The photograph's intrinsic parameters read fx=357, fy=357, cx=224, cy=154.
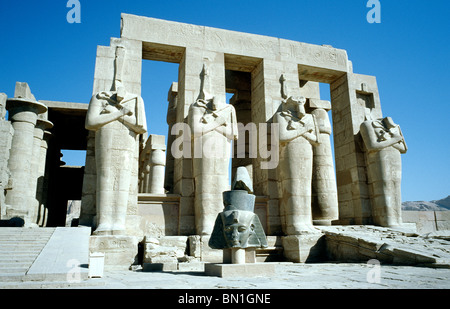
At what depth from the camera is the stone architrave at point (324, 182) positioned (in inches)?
472

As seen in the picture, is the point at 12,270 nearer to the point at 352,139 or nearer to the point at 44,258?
the point at 44,258

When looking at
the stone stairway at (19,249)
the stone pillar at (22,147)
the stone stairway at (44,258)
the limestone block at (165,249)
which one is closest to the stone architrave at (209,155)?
the limestone block at (165,249)

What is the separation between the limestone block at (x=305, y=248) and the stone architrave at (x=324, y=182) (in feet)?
10.2

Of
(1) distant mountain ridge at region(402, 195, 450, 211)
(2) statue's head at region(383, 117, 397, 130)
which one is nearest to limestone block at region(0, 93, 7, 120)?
(2) statue's head at region(383, 117, 397, 130)

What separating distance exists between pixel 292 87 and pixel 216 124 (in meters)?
3.29

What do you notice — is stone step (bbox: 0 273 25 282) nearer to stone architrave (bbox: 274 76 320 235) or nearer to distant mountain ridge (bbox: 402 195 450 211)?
stone architrave (bbox: 274 76 320 235)

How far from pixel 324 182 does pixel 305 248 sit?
422 cm

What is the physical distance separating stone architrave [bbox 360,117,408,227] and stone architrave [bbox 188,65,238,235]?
14.0 ft

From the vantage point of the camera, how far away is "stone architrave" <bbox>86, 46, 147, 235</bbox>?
7.71m

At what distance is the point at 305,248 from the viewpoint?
27.9 feet

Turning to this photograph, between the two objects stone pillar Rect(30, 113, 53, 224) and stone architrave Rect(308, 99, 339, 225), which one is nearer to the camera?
stone architrave Rect(308, 99, 339, 225)

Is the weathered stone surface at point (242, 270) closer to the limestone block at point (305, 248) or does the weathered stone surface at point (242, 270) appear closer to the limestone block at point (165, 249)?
the limestone block at point (165, 249)

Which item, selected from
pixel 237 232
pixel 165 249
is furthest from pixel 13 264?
pixel 237 232
